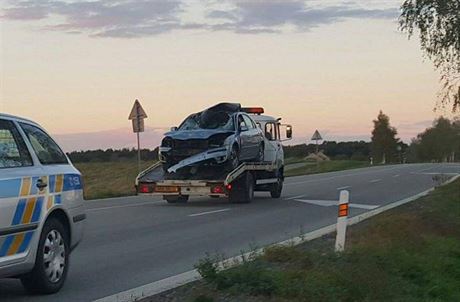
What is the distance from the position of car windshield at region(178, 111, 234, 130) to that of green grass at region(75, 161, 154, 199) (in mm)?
5262

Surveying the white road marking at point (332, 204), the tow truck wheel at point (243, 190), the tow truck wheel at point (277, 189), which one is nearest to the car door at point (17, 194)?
→ the tow truck wheel at point (243, 190)

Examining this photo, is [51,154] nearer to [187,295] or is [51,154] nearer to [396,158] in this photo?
[187,295]

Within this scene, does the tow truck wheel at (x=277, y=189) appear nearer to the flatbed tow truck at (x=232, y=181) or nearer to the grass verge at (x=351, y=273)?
the flatbed tow truck at (x=232, y=181)

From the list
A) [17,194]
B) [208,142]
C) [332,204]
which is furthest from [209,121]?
[17,194]

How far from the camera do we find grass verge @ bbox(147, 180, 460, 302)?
314 inches

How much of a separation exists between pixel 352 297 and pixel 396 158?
120m

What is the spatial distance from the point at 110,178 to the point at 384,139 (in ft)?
301

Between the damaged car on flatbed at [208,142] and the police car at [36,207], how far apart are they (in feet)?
38.0

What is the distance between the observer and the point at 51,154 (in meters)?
8.82

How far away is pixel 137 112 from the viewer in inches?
1049

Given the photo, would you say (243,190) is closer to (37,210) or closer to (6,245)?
(37,210)

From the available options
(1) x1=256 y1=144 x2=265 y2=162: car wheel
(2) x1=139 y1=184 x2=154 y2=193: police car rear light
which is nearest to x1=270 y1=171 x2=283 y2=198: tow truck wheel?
(1) x1=256 y1=144 x2=265 y2=162: car wheel

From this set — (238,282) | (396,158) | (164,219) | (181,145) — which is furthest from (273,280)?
(396,158)

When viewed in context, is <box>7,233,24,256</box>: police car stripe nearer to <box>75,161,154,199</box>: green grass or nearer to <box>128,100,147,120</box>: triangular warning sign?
<box>75,161,154,199</box>: green grass
